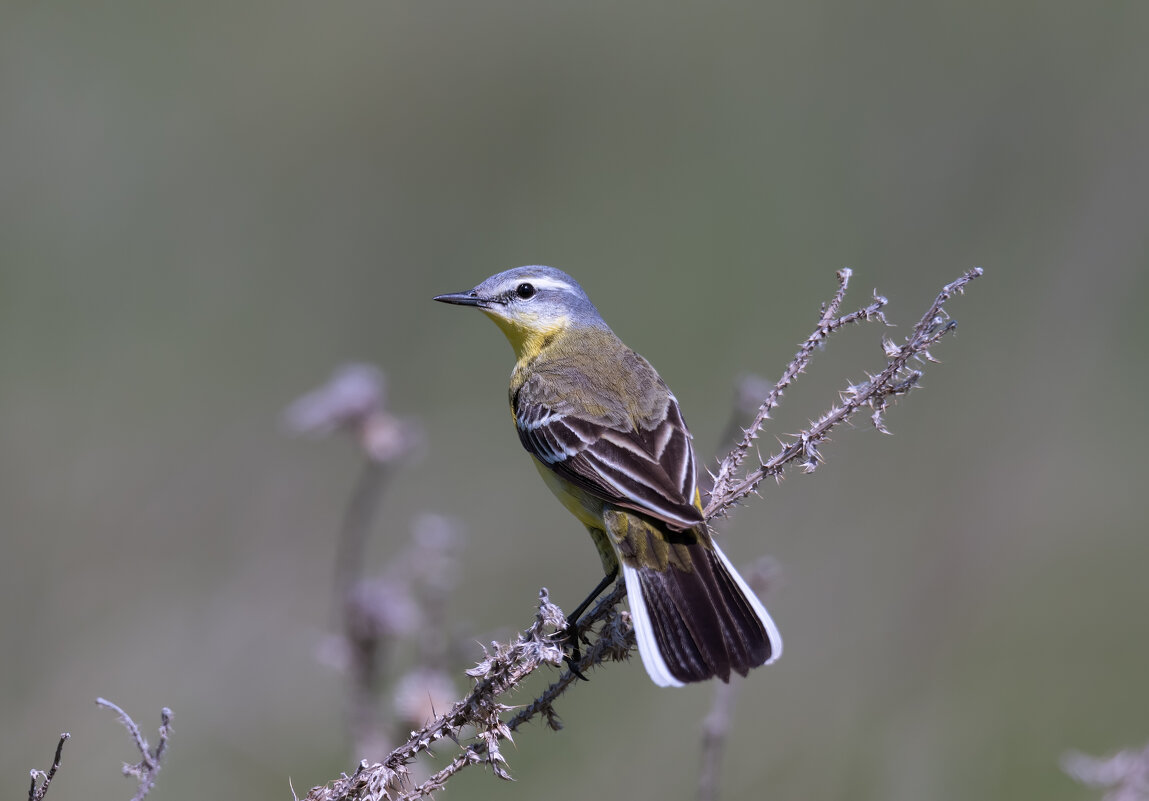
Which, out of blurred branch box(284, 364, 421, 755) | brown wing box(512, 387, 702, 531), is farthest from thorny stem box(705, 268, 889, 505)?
blurred branch box(284, 364, 421, 755)

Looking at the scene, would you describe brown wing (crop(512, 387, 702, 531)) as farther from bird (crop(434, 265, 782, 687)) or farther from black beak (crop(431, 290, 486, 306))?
black beak (crop(431, 290, 486, 306))

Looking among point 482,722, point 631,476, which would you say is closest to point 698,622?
point 631,476

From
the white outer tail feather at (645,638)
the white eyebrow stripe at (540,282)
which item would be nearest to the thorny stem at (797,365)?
the white outer tail feather at (645,638)

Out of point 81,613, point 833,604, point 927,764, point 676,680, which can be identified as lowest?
point 676,680

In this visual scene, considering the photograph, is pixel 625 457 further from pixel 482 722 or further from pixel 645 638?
pixel 482 722

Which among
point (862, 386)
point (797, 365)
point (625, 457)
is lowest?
point (862, 386)

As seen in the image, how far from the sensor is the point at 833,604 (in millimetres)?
8156

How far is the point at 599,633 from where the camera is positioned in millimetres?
3389

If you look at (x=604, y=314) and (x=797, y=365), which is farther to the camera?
(x=604, y=314)

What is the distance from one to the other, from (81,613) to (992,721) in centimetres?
608

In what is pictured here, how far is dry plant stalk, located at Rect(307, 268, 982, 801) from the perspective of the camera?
260 cm

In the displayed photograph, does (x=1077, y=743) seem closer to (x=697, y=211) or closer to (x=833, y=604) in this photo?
(x=833, y=604)

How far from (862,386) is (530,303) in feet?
9.25

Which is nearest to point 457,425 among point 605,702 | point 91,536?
point 91,536
